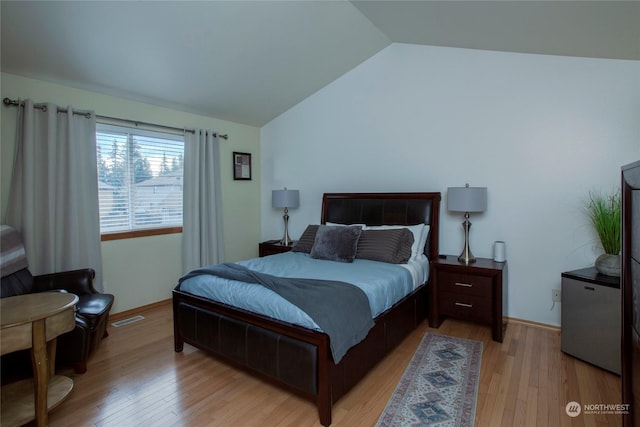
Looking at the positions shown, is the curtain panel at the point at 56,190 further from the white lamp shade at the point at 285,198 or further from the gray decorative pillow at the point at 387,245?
the gray decorative pillow at the point at 387,245

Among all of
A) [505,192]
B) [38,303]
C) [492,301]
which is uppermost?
[505,192]

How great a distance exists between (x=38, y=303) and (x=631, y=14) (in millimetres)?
3834

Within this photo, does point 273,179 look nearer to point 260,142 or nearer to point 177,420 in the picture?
point 260,142

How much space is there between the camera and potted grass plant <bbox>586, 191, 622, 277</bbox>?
2528 mm

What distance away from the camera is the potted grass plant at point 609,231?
99.5 inches

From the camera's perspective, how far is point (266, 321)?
7.04 feet

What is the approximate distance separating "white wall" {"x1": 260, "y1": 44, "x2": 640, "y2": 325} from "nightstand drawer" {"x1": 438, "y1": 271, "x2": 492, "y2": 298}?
1.76 feet

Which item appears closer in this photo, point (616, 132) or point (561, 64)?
point (616, 132)

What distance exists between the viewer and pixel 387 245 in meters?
3.21

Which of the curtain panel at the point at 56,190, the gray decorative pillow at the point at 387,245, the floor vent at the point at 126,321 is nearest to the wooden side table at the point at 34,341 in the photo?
the curtain panel at the point at 56,190

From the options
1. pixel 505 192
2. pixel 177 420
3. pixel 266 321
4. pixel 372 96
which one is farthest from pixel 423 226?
pixel 177 420

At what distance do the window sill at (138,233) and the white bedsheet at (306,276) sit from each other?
1.27 meters

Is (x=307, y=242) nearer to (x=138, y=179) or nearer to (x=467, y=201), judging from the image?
(x=467, y=201)

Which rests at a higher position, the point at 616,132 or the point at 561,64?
the point at 561,64
